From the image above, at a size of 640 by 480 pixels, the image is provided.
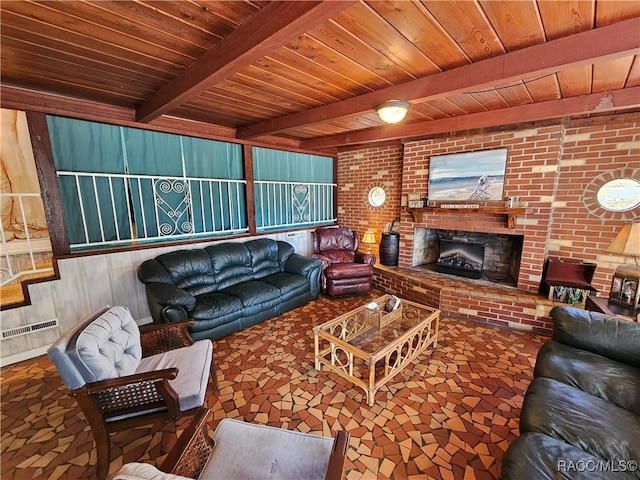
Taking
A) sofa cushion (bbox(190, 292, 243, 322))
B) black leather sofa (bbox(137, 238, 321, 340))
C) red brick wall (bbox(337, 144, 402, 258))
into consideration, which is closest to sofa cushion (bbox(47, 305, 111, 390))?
black leather sofa (bbox(137, 238, 321, 340))

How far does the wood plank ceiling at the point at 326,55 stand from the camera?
131 cm

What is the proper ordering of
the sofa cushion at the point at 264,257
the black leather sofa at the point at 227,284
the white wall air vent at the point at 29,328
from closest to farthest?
the white wall air vent at the point at 29,328 < the black leather sofa at the point at 227,284 < the sofa cushion at the point at 264,257

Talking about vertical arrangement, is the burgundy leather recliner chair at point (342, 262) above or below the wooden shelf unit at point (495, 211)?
below

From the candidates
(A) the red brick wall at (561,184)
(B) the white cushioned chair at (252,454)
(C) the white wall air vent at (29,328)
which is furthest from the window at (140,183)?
(A) the red brick wall at (561,184)


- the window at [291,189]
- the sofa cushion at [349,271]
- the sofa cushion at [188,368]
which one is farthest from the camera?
the window at [291,189]

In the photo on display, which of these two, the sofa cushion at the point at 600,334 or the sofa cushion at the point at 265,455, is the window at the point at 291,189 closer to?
the sofa cushion at the point at 265,455

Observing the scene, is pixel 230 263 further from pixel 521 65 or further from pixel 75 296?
pixel 521 65

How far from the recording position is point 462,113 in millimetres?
2920

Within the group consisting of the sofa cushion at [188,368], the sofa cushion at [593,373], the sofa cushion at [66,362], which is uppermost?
the sofa cushion at [66,362]

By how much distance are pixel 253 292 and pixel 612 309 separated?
3.28 metres

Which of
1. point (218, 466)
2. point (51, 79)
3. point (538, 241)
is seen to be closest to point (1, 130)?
point (51, 79)

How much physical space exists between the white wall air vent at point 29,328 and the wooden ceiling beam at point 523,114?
4084 mm

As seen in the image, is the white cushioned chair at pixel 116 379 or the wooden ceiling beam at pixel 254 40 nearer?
the wooden ceiling beam at pixel 254 40

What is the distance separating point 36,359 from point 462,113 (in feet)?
16.4
